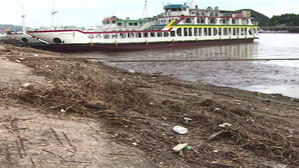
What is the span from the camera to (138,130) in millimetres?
4488

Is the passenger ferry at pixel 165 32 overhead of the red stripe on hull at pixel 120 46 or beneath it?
overhead

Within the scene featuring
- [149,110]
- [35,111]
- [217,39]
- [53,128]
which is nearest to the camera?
[53,128]

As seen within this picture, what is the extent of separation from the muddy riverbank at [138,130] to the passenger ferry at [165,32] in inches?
851

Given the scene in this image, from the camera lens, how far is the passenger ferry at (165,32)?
1094 inches

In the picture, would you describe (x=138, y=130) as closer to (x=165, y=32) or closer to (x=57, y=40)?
(x=57, y=40)

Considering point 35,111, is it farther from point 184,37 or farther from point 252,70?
point 184,37

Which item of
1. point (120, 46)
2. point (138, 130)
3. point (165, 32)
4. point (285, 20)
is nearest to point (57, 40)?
point (120, 46)

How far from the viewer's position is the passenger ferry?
27797mm

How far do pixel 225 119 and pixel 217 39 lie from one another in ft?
114

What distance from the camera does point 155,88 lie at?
8836 millimetres

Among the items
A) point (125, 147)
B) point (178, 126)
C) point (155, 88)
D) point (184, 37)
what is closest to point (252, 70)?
point (155, 88)

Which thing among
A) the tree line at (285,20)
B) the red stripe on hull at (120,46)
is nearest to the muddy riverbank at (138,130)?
the red stripe on hull at (120,46)

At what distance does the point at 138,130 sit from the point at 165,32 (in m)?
29.6

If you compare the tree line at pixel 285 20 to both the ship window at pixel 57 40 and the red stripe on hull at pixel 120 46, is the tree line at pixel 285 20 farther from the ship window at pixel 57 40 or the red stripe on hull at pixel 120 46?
the ship window at pixel 57 40
